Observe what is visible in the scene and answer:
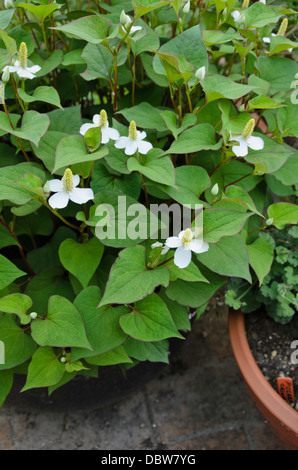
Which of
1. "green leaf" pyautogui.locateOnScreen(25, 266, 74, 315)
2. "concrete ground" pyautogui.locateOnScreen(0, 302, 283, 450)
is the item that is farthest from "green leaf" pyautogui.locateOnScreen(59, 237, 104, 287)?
"concrete ground" pyautogui.locateOnScreen(0, 302, 283, 450)

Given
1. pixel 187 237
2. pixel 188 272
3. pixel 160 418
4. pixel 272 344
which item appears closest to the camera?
pixel 187 237

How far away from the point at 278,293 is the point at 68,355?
19.4 inches

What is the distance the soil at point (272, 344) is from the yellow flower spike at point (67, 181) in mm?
617

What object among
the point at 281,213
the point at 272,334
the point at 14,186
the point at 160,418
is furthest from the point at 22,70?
the point at 160,418

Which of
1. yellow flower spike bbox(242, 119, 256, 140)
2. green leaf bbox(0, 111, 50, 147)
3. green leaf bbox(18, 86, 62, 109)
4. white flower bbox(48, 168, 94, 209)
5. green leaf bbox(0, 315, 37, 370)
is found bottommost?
green leaf bbox(0, 315, 37, 370)

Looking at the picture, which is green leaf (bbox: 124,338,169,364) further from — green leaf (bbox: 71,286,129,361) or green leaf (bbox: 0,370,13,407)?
green leaf (bbox: 0,370,13,407)

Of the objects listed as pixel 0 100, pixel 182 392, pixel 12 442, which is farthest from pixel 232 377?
pixel 0 100

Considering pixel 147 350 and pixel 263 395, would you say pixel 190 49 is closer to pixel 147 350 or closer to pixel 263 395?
pixel 147 350

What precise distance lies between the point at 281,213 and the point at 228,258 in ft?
0.52

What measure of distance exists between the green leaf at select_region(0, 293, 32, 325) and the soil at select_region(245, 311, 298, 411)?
1.89 ft

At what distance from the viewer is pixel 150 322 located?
2.58 ft

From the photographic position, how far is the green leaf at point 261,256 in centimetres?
86

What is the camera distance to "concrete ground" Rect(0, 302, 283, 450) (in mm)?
1206

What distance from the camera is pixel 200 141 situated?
2.71 feet
